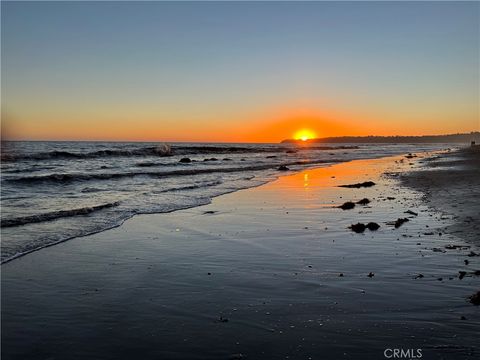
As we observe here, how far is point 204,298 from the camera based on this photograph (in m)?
6.32

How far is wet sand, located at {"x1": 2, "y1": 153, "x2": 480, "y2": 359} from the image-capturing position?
479cm

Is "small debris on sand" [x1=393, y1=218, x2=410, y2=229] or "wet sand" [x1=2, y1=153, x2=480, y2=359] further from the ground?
"small debris on sand" [x1=393, y1=218, x2=410, y2=229]

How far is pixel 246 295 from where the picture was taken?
640cm

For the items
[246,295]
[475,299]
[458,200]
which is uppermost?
[458,200]

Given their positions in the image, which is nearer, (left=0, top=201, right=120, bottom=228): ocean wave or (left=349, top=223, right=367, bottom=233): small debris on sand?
(left=349, top=223, right=367, bottom=233): small debris on sand

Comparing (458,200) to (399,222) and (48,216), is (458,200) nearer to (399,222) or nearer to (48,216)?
(399,222)

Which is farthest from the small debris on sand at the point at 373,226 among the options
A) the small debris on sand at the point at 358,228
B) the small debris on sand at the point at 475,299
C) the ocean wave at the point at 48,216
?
the ocean wave at the point at 48,216

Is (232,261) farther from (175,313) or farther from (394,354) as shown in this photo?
(394,354)

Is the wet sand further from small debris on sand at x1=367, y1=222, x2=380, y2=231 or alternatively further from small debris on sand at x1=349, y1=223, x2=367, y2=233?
small debris on sand at x1=367, y1=222, x2=380, y2=231

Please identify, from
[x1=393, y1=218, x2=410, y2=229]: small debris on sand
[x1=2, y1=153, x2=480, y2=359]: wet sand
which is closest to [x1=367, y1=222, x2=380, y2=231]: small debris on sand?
[x1=2, y1=153, x2=480, y2=359]: wet sand

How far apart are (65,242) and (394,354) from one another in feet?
28.0

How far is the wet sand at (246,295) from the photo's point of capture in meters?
4.79

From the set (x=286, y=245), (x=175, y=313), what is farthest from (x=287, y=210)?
(x=175, y=313)

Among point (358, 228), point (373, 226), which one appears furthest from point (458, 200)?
point (358, 228)
